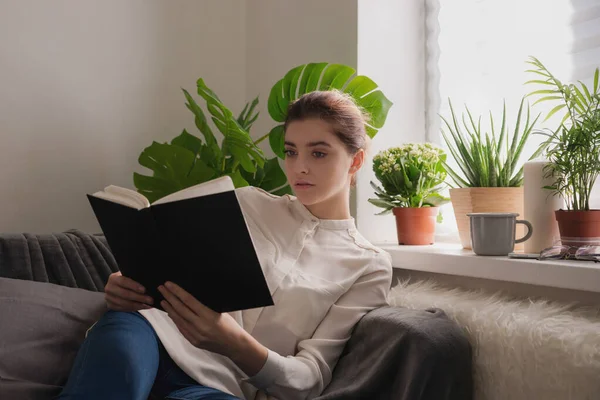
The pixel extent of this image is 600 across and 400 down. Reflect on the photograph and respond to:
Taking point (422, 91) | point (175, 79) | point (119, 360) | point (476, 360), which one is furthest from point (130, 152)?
point (476, 360)

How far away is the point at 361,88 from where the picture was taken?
2088 millimetres

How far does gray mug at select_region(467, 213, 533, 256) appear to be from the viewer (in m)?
1.66

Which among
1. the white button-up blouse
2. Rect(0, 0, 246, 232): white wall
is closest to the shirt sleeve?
the white button-up blouse

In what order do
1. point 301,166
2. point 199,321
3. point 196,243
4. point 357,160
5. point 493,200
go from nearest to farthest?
point 196,243 → point 199,321 → point 301,166 → point 357,160 → point 493,200

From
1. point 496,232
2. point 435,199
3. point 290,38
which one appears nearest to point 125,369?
point 496,232

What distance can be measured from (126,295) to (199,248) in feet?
0.90

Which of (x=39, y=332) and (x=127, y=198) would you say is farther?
(x=39, y=332)

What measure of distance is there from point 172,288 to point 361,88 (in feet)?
3.78

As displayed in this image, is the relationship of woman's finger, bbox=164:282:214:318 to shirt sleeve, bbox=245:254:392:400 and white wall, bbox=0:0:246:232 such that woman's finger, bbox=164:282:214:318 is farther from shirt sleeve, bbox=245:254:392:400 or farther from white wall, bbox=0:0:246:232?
white wall, bbox=0:0:246:232

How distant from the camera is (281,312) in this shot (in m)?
1.51

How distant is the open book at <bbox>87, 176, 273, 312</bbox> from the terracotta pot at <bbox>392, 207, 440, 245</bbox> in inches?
40.7

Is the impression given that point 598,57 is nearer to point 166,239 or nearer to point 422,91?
point 422,91

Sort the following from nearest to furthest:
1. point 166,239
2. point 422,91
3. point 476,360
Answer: point 166,239
point 476,360
point 422,91

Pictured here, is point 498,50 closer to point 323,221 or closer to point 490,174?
point 490,174
